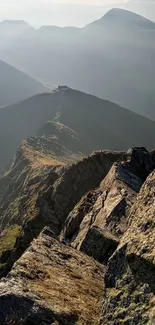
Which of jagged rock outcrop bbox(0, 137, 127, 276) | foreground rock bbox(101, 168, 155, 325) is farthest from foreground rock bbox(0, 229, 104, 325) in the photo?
jagged rock outcrop bbox(0, 137, 127, 276)

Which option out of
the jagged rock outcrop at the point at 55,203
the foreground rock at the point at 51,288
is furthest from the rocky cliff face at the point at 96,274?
the jagged rock outcrop at the point at 55,203

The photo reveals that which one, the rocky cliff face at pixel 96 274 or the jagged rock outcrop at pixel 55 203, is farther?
the jagged rock outcrop at pixel 55 203

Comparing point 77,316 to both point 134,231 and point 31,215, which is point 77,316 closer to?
point 134,231

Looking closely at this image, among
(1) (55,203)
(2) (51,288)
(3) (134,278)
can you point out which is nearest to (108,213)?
(2) (51,288)

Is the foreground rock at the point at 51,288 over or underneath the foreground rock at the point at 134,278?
underneath

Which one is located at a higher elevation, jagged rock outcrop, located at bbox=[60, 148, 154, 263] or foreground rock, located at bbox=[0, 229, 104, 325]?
jagged rock outcrop, located at bbox=[60, 148, 154, 263]

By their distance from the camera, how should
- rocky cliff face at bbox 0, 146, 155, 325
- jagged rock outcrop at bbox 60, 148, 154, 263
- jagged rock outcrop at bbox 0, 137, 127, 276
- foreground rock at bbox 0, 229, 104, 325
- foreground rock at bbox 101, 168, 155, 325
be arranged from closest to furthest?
foreground rock at bbox 101, 168, 155, 325 → rocky cliff face at bbox 0, 146, 155, 325 → foreground rock at bbox 0, 229, 104, 325 → jagged rock outcrop at bbox 60, 148, 154, 263 → jagged rock outcrop at bbox 0, 137, 127, 276

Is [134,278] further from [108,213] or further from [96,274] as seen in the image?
[108,213]

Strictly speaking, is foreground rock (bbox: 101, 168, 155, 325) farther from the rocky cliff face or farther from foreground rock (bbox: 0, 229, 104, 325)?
foreground rock (bbox: 0, 229, 104, 325)

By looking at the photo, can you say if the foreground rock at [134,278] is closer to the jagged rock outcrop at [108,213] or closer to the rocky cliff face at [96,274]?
the rocky cliff face at [96,274]
